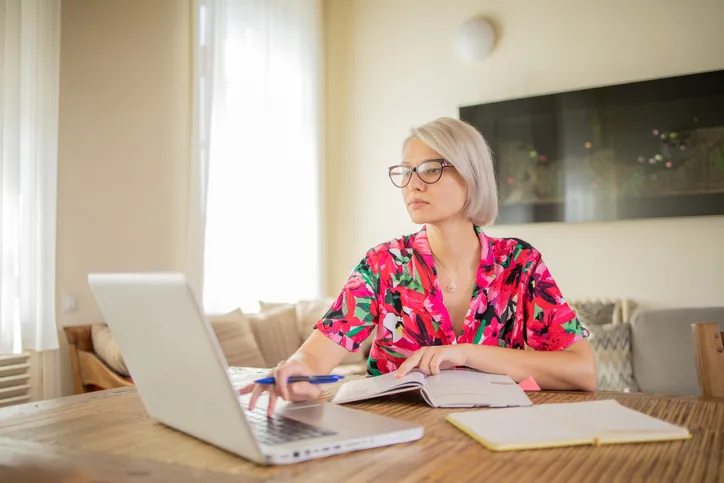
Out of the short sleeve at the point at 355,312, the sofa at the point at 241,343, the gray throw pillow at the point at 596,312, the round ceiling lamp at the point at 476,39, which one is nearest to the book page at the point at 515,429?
the short sleeve at the point at 355,312

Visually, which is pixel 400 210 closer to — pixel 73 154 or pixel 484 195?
pixel 73 154

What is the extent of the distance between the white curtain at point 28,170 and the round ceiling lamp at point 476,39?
2.42 metres

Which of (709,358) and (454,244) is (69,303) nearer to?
(454,244)

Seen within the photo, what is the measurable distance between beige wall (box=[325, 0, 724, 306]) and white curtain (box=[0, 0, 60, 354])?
2.29 metres

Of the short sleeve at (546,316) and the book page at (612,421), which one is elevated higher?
the short sleeve at (546,316)

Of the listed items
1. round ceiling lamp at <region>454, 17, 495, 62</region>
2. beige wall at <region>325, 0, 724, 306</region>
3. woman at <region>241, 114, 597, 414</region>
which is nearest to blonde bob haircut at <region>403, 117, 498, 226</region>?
woman at <region>241, 114, 597, 414</region>

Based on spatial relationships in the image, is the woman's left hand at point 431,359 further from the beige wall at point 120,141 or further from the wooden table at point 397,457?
the beige wall at point 120,141

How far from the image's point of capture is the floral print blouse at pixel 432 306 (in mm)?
1462

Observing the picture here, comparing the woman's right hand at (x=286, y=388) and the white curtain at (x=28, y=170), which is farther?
the white curtain at (x=28, y=170)

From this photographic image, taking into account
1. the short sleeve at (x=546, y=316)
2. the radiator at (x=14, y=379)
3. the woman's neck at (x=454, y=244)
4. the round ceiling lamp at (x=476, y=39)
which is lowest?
the radiator at (x=14, y=379)

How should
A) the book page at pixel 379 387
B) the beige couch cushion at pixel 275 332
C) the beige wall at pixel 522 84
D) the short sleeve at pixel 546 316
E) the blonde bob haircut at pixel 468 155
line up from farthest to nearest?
1. the beige wall at pixel 522 84
2. the beige couch cushion at pixel 275 332
3. the blonde bob haircut at pixel 468 155
4. the short sleeve at pixel 546 316
5. the book page at pixel 379 387

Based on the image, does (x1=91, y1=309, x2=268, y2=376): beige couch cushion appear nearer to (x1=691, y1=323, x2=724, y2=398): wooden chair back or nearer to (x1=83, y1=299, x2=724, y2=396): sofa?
(x1=83, y1=299, x2=724, y2=396): sofa

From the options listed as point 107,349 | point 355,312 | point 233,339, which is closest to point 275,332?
point 233,339

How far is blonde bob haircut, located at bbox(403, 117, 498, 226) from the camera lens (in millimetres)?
1519
